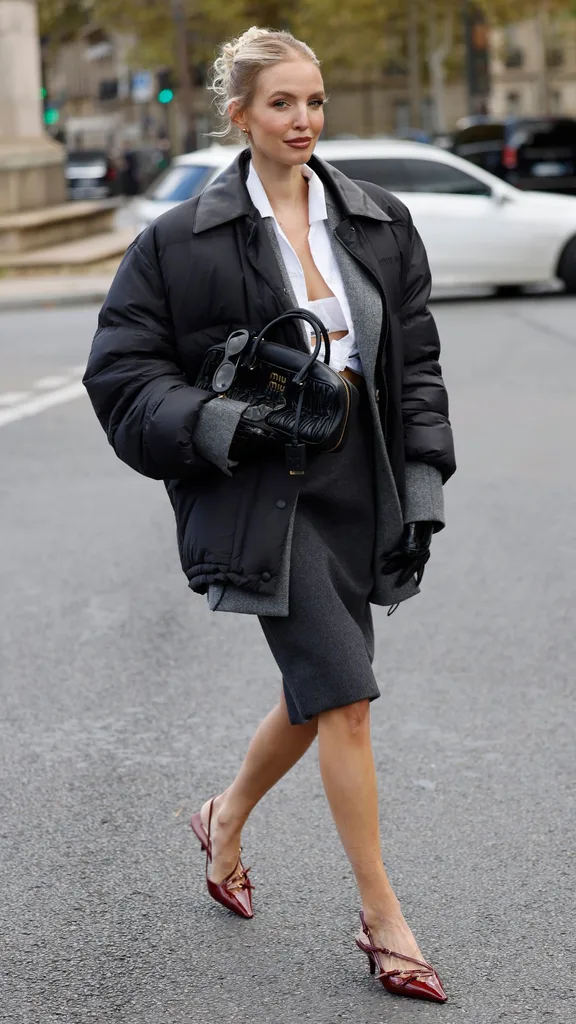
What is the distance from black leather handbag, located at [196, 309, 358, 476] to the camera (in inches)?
124

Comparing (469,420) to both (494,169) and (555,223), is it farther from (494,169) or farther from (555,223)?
(494,169)

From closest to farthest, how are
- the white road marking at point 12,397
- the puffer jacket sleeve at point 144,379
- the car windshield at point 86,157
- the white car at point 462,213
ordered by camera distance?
the puffer jacket sleeve at point 144,379 → the white road marking at point 12,397 → the white car at point 462,213 → the car windshield at point 86,157

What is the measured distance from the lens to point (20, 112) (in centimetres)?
2619

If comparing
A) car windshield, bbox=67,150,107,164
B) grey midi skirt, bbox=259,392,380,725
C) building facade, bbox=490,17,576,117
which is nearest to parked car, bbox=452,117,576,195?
car windshield, bbox=67,150,107,164

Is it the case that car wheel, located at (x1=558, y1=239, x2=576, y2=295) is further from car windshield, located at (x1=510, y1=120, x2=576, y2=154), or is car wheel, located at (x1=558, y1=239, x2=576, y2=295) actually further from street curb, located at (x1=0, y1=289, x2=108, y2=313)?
car windshield, located at (x1=510, y1=120, x2=576, y2=154)

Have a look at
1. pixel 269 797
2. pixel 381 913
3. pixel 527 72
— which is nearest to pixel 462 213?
pixel 269 797

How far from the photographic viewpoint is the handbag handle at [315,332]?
3.17 meters

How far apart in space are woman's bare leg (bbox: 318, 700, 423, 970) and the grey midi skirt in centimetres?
5

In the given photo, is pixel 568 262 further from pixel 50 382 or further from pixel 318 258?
pixel 318 258

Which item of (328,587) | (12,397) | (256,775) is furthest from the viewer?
(12,397)

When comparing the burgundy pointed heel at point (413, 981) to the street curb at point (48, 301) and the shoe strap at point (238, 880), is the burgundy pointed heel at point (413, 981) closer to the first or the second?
the shoe strap at point (238, 880)

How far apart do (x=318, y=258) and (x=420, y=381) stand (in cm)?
33

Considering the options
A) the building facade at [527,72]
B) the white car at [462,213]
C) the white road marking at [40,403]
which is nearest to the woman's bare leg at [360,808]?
the white road marking at [40,403]

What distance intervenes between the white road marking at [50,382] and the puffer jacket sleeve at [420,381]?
9.44 m
